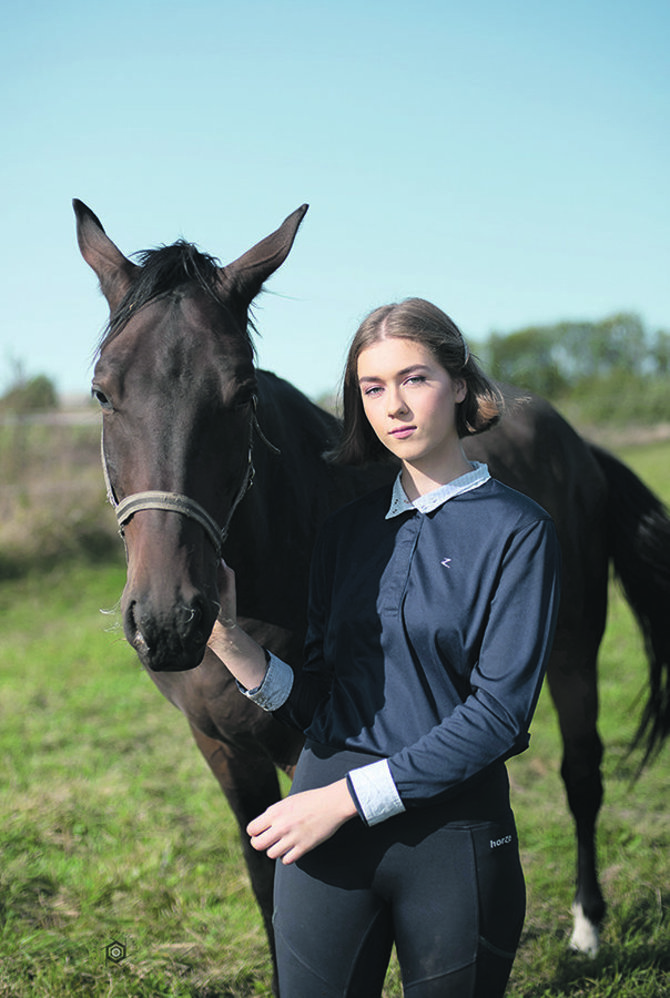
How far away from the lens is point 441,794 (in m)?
1.22

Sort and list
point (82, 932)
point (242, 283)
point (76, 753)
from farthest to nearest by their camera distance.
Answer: point (76, 753), point (82, 932), point (242, 283)

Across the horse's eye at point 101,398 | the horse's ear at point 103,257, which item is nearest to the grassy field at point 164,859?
the horse's eye at point 101,398

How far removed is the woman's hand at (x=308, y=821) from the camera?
4.03 ft

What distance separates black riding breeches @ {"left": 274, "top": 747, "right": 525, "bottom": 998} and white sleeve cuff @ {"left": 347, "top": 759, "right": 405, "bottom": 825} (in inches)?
3.5

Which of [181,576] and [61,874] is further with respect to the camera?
[61,874]

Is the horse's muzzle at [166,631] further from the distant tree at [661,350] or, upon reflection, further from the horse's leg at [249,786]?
the distant tree at [661,350]

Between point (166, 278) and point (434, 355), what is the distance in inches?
27.2

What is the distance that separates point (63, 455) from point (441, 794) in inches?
418

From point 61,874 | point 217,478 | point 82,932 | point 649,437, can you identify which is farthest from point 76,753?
point 649,437

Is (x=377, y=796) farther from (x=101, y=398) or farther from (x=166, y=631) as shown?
(x=101, y=398)

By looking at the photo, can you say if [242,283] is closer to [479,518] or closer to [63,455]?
[479,518]

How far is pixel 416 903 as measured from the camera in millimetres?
1271
